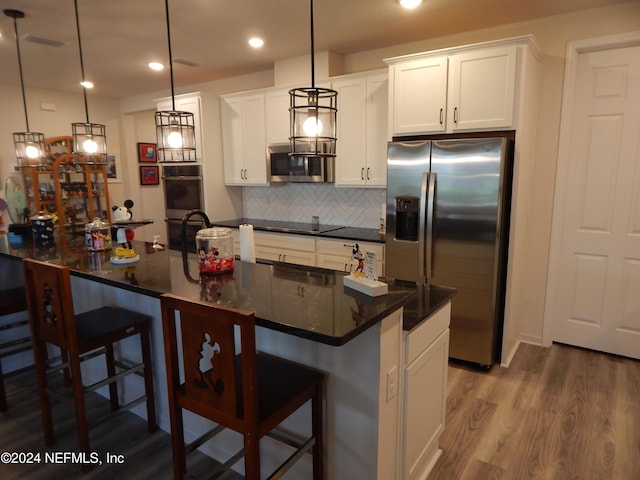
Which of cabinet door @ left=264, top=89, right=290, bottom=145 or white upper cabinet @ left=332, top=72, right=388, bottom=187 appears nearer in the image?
white upper cabinet @ left=332, top=72, right=388, bottom=187

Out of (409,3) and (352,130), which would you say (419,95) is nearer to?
→ (409,3)

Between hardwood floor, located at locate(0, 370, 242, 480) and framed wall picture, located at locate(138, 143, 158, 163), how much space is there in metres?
4.40

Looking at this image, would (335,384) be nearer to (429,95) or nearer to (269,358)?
(269,358)

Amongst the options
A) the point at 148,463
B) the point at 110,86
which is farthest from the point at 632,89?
the point at 110,86

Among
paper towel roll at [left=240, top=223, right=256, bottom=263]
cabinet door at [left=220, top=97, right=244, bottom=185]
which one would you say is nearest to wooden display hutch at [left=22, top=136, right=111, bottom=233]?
cabinet door at [left=220, top=97, right=244, bottom=185]

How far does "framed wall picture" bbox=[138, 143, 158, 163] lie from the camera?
6.51m

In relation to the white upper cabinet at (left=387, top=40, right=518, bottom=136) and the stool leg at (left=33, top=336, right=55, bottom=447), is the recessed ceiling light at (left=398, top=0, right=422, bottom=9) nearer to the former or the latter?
the white upper cabinet at (left=387, top=40, right=518, bottom=136)

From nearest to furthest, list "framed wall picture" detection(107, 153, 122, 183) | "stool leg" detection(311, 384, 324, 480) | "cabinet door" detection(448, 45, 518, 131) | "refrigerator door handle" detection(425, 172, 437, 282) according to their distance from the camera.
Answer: "stool leg" detection(311, 384, 324, 480) < "cabinet door" detection(448, 45, 518, 131) < "refrigerator door handle" detection(425, 172, 437, 282) < "framed wall picture" detection(107, 153, 122, 183)

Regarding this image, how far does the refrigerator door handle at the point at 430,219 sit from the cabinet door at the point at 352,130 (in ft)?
3.07

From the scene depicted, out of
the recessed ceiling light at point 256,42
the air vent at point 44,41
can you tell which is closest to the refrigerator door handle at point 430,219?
the recessed ceiling light at point 256,42

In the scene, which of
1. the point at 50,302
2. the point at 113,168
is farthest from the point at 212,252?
the point at 113,168

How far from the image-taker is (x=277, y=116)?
4.29 metres

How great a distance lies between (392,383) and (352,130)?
2.79 m

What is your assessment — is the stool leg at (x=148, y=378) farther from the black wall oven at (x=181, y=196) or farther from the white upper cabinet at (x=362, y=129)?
the black wall oven at (x=181, y=196)
